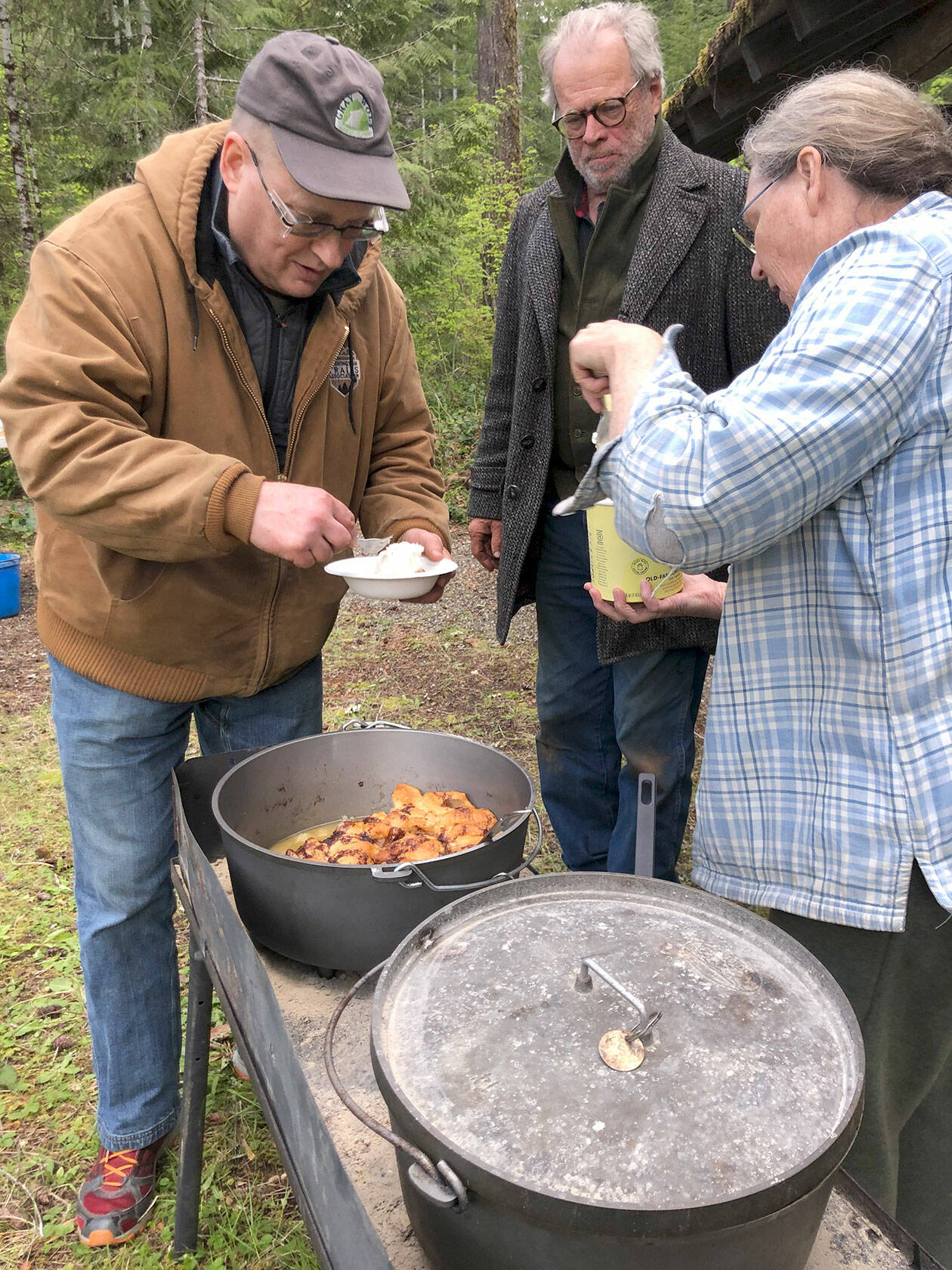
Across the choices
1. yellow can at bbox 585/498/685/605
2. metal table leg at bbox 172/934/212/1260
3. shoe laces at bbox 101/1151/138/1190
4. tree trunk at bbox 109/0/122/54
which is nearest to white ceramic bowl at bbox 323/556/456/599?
yellow can at bbox 585/498/685/605

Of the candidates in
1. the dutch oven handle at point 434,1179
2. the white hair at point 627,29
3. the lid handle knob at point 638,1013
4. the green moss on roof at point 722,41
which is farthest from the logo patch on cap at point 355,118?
the green moss on roof at point 722,41

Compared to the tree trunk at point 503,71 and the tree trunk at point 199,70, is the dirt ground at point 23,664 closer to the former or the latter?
the tree trunk at point 199,70

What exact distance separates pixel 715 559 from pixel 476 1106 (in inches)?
30.8

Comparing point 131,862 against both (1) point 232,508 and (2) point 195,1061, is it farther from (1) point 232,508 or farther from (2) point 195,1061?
(1) point 232,508

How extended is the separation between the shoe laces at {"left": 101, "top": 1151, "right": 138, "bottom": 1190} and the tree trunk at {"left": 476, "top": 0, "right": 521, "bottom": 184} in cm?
1183

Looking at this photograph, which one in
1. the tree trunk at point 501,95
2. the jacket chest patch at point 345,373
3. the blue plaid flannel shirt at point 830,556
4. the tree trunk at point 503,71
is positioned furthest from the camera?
the tree trunk at point 503,71

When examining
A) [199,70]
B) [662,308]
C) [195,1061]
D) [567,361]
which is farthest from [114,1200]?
[199,70]

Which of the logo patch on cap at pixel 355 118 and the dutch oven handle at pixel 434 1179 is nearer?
the dutch oven handle at pixel 434 1179

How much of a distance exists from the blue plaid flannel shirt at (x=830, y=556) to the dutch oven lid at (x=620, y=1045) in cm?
32

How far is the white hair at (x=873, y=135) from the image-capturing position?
1.35 meters

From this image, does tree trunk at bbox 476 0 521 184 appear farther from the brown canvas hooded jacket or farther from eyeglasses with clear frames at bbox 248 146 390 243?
eyeglasses with clear frames at bbox 248 146 390 243

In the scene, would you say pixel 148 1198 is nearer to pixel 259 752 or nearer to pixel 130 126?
pixel 259 752

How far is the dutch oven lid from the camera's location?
889 mm

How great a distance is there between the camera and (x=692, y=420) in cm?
129
